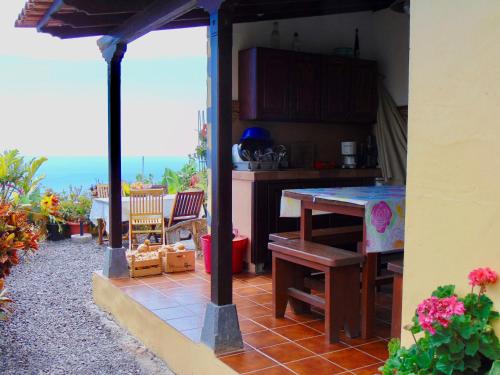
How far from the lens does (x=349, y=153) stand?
6324mm

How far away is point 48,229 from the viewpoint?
9.16 meters

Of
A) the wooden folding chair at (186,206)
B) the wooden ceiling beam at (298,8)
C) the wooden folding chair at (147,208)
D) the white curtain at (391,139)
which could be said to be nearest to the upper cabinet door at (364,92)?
the white curtain at (391,139)

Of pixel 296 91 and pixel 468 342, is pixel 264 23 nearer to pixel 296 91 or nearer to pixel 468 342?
pixel 296 91

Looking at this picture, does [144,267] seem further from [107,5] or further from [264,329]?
[107,5]

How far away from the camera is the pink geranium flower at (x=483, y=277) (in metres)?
1.83

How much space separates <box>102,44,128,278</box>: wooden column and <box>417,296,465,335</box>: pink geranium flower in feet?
13.1

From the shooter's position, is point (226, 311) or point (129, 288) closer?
point (226, 311)

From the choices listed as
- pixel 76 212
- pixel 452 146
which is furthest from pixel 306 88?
pixel 76 212

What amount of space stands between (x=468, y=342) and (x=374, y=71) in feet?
17.1

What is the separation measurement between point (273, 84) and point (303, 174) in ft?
3.45

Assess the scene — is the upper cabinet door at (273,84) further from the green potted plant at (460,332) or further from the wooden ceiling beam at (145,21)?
the green potted plant at (460,332)

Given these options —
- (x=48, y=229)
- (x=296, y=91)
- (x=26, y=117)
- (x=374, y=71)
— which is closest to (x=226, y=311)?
(x=296, y=91)

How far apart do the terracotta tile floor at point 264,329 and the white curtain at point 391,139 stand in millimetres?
2163

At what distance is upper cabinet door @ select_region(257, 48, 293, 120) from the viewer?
5723 millimetres
